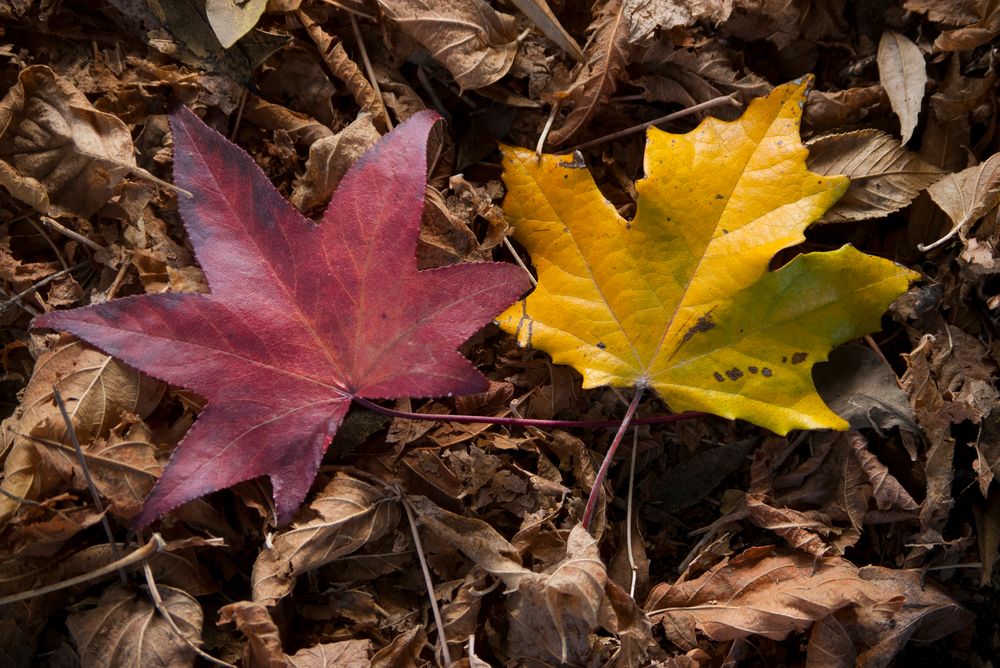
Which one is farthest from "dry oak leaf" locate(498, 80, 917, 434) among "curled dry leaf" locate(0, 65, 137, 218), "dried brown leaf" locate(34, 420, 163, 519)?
"curled dry leaf" locate(0, 65, 137, 218)

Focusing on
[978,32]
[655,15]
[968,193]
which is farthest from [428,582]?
[978,32]

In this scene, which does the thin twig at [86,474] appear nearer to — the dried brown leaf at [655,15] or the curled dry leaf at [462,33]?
the curled dry leaf at [462,33]

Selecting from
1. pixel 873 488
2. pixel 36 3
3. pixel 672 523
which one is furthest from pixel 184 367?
pixel 873 488

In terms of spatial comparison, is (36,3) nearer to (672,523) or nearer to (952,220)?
(672,523)

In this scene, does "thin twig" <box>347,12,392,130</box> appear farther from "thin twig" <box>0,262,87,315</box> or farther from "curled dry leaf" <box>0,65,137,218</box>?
"thin twig" <box>0,262,87,315</box>

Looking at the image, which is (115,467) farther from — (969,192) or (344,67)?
(969,192)
